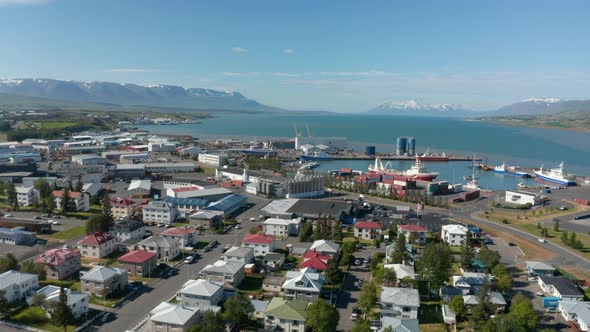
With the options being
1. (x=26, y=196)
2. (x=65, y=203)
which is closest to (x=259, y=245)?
(x=65, y=203)

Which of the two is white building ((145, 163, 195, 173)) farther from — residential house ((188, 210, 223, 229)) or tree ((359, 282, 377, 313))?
tree ((359, 282, 377, 313))

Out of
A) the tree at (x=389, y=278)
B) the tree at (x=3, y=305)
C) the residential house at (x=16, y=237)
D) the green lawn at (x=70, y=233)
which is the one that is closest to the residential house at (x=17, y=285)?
the tree at (x=3, y=305)

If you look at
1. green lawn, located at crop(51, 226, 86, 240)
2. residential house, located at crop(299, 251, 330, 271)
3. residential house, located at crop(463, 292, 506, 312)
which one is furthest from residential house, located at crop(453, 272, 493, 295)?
green lawn, located at crop(51, 226, 86, 240)

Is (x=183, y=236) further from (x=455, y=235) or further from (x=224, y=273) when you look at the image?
(x=455, y=235)

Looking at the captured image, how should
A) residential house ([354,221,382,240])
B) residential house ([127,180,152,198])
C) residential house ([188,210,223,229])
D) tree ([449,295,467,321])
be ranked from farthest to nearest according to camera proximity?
residential house ([127,180,152,198]) < residential house ([188,210,223,229]) < residential house ([354,221,382,240]) < tree ([449,295,467,321])

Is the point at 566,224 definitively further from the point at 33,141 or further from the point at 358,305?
the point at 33,141

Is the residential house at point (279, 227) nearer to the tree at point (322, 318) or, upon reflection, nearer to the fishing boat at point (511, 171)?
the tree at point (322, 318)

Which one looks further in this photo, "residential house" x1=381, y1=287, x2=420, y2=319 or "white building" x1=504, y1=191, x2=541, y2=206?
"white building" x1=504, y1=191, x2=541, y2=206
